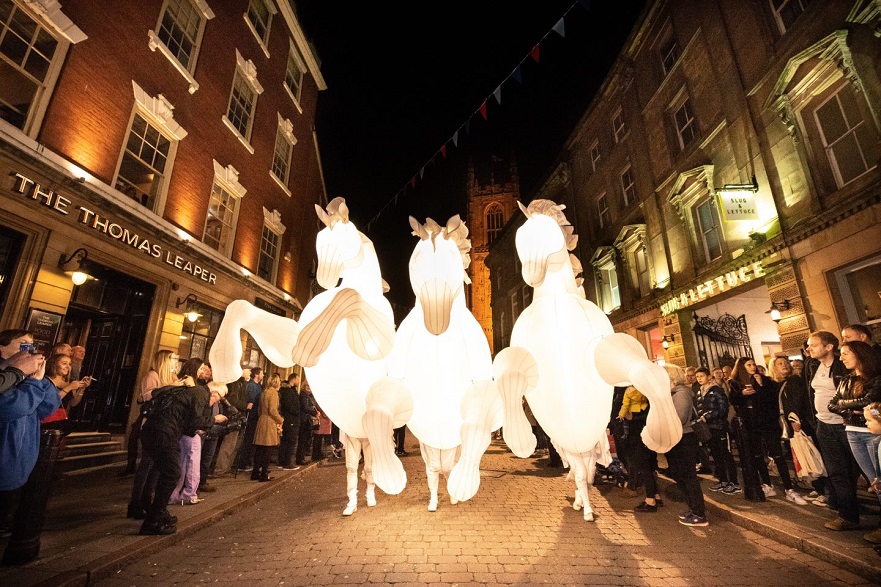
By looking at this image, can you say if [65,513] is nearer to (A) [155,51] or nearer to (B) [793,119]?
(A) [155,51]

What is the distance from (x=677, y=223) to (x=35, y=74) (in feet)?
51.9

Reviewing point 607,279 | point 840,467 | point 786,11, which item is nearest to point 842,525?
point 840,467

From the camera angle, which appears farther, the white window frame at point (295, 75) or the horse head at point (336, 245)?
the white window frame at point (295, 75)

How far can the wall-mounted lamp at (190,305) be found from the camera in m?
9.50

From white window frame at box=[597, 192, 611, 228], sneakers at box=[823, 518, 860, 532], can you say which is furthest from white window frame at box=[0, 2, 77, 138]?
white window frame at box=[597, 192, 611, 228]

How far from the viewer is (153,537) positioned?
377 cm

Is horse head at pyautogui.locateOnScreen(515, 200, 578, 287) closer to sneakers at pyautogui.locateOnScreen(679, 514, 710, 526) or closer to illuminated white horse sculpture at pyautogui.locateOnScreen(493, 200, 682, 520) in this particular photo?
illuminated white horse sculpture at pyautogui.locateOnScreen(493, 200, 682, 520)

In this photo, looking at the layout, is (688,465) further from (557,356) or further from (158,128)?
(158,128)

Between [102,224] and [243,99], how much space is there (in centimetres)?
714

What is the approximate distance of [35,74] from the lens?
21.8ft

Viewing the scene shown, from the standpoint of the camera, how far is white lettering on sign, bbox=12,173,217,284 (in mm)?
6242

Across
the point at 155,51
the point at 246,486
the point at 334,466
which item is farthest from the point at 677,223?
the point at 155,51

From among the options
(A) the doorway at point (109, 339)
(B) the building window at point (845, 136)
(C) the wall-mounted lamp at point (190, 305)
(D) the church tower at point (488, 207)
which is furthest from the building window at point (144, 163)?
(D) the church tower at point (488, 207)

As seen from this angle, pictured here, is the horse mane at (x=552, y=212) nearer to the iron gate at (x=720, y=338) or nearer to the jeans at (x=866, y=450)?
the jeans at (x=866, y=450)
